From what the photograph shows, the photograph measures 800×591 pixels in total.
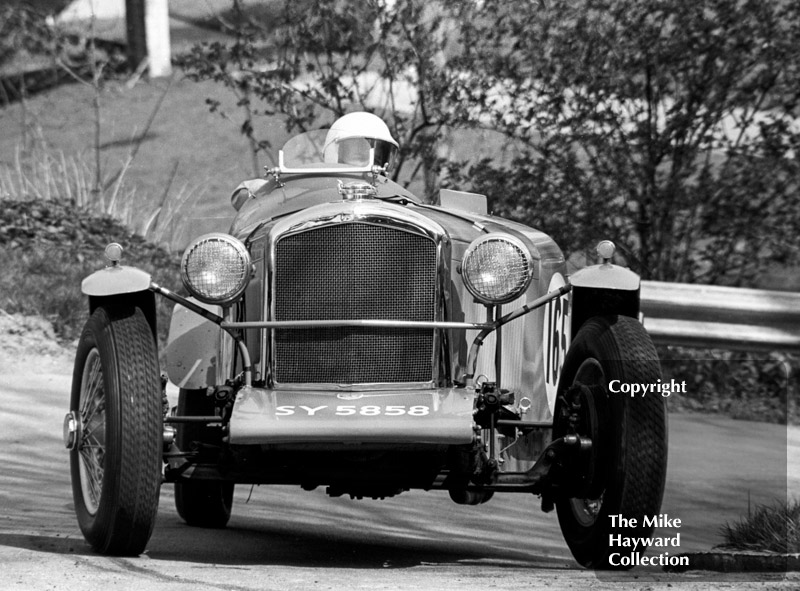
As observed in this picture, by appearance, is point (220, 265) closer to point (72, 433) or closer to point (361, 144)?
point (72, 433)

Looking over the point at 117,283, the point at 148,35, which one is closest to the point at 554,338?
the point at 117,283

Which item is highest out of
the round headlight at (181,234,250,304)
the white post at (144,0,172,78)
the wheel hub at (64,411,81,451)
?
the white post at (144,0,172,78)

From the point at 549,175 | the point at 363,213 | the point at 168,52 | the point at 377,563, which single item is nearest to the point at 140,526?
the point at 377,563

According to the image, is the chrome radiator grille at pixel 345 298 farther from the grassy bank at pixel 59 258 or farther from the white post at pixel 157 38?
the white post at pixel 157 38

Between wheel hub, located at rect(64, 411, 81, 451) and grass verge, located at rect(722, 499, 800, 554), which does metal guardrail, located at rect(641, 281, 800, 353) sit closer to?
grass verge, located at rect(722, 499, 800, 554)

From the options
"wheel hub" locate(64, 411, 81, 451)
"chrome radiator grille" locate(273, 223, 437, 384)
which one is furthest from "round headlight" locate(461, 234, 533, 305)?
"wheel hub" locate(64, 411, 81, 451)

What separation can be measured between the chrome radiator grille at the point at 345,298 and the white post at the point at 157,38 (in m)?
15.5

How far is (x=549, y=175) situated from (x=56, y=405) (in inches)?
165

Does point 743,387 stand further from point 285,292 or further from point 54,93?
point 54,93

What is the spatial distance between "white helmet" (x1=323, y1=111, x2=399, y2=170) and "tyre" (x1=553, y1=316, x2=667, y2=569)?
1700 millimetres

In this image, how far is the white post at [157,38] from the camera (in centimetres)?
2027

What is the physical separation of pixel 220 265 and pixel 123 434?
68 cm

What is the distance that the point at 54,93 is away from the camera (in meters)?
21.0

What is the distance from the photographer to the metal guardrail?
918 centimetres
